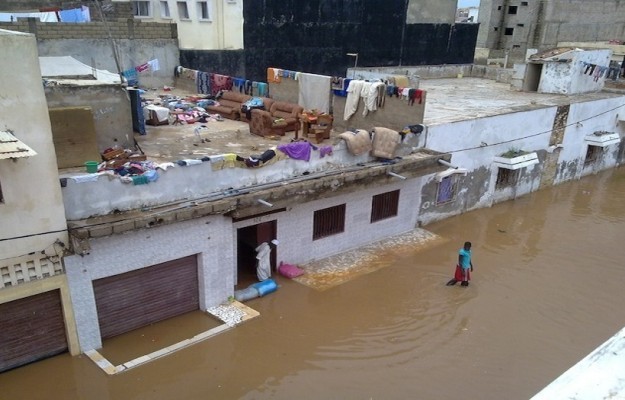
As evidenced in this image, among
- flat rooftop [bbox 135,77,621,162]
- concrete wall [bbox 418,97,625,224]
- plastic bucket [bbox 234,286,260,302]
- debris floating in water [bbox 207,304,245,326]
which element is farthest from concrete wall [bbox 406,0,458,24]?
debris floating in water [bbox 207,304,245,326]

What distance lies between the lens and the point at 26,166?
332 inches

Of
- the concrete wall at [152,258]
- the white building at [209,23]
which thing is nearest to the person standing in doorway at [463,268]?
the concrete wall at [152,258]

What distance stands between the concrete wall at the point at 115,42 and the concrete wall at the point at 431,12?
1520 cm

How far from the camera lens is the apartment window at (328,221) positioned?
545 inches

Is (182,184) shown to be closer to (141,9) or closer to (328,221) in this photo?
(328,221)

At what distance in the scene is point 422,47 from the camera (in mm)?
30484

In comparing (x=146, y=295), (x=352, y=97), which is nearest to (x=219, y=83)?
(x=352, y=97)

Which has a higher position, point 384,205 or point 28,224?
point 28,224

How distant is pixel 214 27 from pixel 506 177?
14689 mm

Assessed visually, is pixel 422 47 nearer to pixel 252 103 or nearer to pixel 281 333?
pixel 252 103

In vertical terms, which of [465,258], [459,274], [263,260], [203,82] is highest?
[203,82]

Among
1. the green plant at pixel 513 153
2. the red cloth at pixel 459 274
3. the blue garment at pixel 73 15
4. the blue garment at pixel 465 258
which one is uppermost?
the blue garment at pixel 73 15

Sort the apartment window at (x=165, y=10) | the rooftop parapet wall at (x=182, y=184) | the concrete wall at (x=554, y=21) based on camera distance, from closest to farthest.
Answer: the rooftop parapet wall at (x=182, y=184) → the apartment window at (x=165, y=10) → the concrete wall at (x=554, y=21)

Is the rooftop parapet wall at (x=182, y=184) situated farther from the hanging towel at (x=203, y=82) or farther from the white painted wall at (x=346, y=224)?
the hanging towel at (x=203, y=82)
